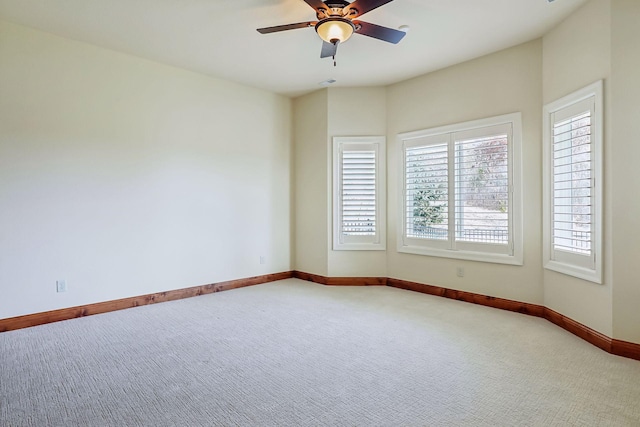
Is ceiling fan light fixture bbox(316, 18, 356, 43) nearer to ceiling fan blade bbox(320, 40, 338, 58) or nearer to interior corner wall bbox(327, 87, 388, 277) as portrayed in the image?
ceiling fan blade bbox(320, 40, 338, 58)

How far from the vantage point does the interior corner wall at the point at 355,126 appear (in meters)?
5.53

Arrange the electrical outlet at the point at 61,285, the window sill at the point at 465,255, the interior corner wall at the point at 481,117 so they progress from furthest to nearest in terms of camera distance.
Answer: the window sill at the point at 465,255 < the interior corner wall at the point at 481,117 < the electrical outlet at the point at 61,285

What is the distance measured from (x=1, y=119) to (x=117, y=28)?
1.47 meters

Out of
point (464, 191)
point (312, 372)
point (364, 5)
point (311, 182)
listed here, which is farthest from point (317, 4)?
point (311, 182)

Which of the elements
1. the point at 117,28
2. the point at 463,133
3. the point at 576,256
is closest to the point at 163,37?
the point at 117,28

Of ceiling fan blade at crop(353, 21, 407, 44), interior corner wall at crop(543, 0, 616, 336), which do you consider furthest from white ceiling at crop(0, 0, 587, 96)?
→ ceiling fan blade at crop(353, 21, 407, 44)

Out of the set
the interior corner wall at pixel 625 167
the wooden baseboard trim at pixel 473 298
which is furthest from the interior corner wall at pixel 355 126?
the interior corner wall at pixel 625 167

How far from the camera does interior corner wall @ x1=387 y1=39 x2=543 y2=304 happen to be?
13.2 feet

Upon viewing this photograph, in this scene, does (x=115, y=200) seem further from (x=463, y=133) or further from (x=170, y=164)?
(x=463, y=133)

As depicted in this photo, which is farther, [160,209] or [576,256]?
[160,209]

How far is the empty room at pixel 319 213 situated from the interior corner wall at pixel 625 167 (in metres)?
0.02

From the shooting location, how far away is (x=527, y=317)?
3.96 meters

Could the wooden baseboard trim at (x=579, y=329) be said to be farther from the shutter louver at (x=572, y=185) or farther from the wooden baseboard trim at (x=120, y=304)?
the wooden baseboard trim at (x=120, y=304)

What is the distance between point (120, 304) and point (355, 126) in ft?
13.4
